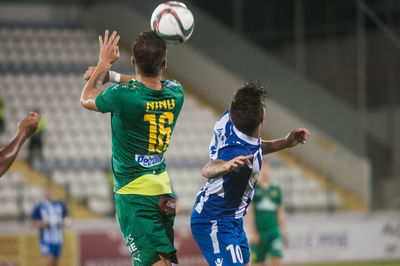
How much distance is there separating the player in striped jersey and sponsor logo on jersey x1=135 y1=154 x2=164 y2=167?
1.27 ft

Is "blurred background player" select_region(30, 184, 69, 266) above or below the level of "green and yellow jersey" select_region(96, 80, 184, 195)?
below

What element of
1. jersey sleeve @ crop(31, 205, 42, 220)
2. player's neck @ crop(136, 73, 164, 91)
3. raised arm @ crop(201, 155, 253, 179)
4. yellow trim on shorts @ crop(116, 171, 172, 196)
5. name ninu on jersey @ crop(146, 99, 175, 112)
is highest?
player's neck @ crop(136, 73, 164, 91)

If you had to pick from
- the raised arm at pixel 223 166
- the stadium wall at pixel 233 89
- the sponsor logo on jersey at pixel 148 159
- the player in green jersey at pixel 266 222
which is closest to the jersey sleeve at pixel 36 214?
the player in green jersey at pixel 266 222

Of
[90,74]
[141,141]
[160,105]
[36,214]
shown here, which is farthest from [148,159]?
[36,214]

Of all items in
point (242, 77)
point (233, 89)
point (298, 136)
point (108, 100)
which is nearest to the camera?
point (108, 100)

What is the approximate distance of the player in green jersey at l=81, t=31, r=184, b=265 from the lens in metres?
4.80

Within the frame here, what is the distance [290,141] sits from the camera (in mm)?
5375

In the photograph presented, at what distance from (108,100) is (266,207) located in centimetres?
530

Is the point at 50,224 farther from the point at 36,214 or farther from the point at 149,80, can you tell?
the point at 149,80

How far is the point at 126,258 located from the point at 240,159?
9.28m

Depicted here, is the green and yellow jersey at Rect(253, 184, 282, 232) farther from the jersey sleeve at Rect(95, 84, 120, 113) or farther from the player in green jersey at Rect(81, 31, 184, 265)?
the jersey sleeve at Rect(95, 84, 120, 113)

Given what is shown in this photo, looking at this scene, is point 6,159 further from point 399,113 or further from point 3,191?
point 399,113

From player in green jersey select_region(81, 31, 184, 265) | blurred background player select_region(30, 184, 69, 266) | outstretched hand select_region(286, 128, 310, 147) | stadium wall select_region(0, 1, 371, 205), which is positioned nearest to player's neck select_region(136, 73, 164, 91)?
player in green jersey select_region(81, 31, 184, 265)

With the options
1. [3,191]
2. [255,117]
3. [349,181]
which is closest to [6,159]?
[255,117]
